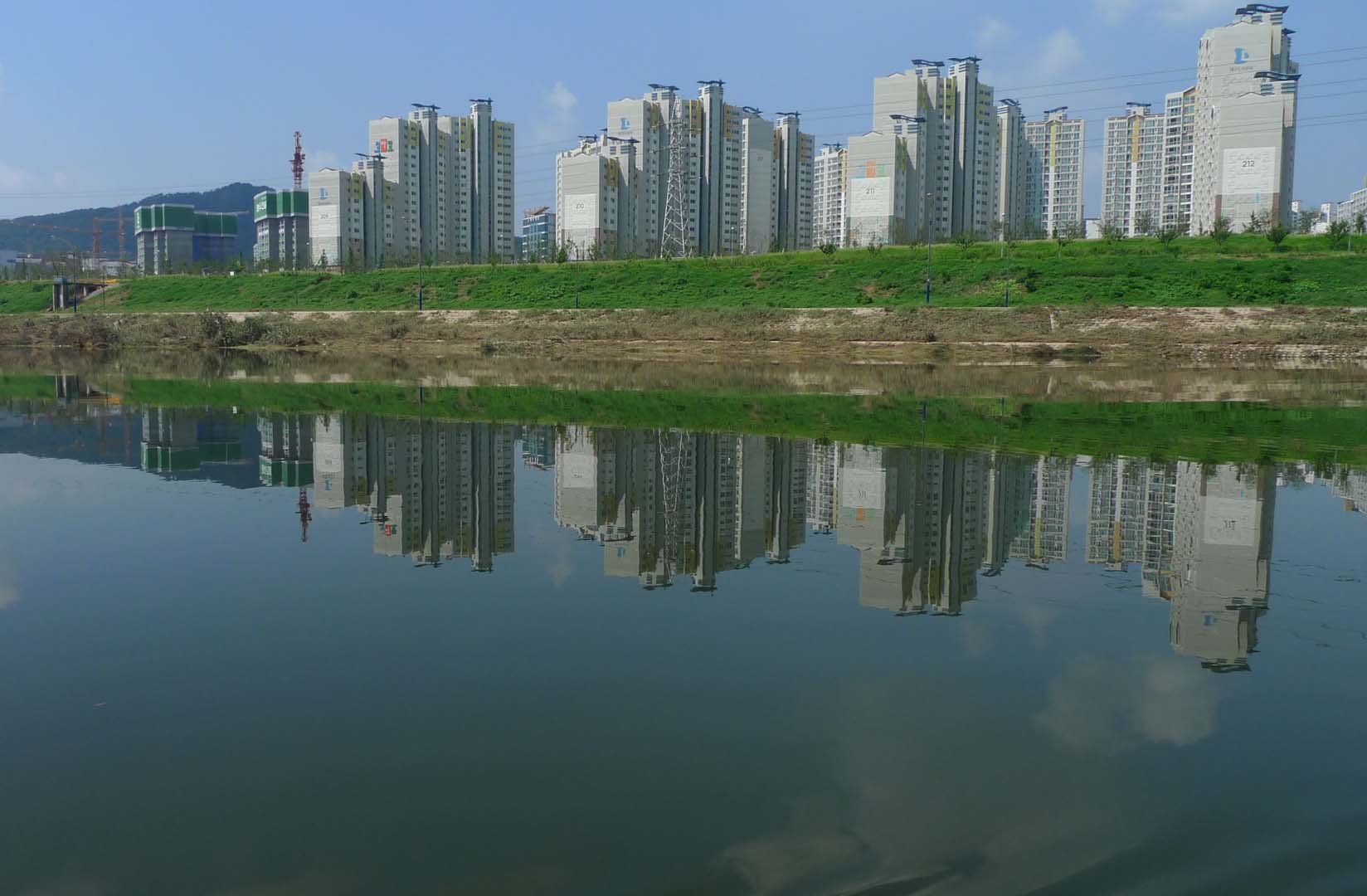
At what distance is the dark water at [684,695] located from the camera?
3650 mm

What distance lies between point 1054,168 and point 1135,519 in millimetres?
109759

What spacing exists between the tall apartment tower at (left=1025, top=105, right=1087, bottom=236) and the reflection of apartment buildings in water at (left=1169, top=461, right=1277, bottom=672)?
87616 millimetres

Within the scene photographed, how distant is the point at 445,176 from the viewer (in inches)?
3386

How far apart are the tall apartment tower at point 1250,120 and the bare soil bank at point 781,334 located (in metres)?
17.0

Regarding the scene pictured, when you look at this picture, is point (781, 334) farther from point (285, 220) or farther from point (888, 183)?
point (285, 220)

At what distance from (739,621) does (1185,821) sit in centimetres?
299

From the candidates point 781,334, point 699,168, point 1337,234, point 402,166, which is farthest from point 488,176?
point 1337,234

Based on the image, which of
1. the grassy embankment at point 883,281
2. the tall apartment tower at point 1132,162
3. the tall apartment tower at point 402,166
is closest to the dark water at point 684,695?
the grassy embankment at point 883,281

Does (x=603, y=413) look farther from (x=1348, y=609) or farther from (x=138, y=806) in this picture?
(x=138, y=806)

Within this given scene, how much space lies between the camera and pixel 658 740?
4527 mm

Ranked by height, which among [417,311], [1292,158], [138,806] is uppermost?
[1292,158]

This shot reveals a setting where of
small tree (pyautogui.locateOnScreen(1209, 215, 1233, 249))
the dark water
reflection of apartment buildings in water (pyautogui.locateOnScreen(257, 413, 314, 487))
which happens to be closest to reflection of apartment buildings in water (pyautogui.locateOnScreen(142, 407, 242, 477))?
reflection of apartment buildings in water (pyautogui.locateOnScreen(257, 413, 314, 487))

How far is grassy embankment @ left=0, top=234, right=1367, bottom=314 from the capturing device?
3888 cm

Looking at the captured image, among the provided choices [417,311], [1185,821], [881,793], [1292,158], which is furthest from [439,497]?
[1292,158]
